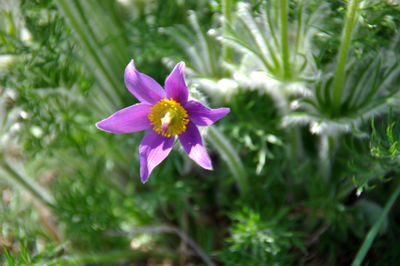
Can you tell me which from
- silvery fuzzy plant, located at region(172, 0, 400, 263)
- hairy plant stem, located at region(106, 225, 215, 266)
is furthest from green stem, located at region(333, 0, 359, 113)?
hairy plant stem, located at region(106, 225, 215, 266)

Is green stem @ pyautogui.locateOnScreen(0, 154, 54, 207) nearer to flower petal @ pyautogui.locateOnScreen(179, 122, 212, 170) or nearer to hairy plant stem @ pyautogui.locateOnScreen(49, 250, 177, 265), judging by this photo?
hairy plant stem @ pyautogui.locateOnScreen(49, 250, 177, 265)

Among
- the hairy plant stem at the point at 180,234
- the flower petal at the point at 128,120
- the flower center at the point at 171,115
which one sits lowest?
the hairy plant stem at the point at 180,234

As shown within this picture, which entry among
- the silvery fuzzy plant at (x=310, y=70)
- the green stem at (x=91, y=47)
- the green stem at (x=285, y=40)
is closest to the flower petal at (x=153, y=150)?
the silvery fuzzy plant at (x=310, y=70)

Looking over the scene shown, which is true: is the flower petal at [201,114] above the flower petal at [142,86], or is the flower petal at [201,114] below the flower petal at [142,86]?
below

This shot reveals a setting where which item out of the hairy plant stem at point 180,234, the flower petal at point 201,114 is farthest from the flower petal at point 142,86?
the hairy plant stem at point 180,234

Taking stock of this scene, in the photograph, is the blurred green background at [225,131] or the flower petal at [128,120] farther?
the blurred green background at [225,131]

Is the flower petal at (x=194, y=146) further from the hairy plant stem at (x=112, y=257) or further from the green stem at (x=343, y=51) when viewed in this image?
the hairy plant stem at (x=112, y=257)

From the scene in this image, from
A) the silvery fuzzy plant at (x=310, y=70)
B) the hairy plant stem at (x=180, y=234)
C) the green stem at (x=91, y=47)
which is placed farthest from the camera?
the hairy plant stem at (x=180, y=234)

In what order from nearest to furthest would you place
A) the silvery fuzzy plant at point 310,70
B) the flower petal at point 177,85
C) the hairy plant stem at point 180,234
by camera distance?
the flower petal at point 177,85
the silvery fuzzy plant at point 310,70
the hairy plant stem at point 180,234
